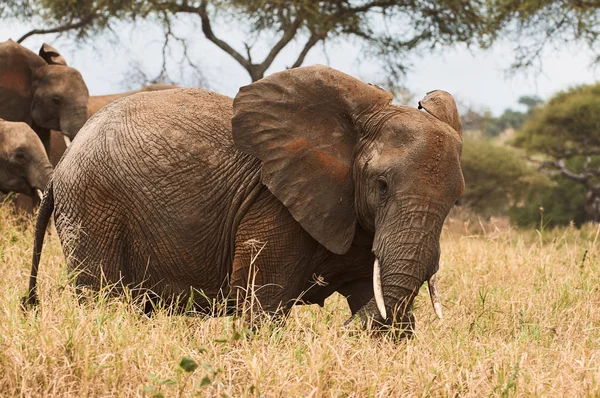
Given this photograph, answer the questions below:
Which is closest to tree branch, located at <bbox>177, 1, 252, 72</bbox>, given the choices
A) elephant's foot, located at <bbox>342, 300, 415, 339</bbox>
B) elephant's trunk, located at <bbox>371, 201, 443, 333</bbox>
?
elephant's foot, located at <bbox>342, 300, 415, 339</bbox>

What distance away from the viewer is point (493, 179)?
2291cm

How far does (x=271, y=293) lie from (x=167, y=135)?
36.7 inches

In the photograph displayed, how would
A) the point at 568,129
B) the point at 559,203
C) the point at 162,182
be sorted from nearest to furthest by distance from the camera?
the point at 162,182 → the point at 568,129 → the point at 559,203

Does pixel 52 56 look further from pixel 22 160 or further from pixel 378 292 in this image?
pixel 378 292

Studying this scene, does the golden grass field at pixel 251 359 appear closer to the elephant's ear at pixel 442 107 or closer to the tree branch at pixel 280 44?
the elephant's ear at pixel 442 107

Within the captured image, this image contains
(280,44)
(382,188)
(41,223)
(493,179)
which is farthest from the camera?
(493,179)

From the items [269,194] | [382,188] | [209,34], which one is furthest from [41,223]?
[209,34]

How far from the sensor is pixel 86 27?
18250 mm

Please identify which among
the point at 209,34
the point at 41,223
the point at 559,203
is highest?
the point at 209,34

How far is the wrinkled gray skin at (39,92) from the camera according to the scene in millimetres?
10273

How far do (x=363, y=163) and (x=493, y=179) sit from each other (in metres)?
19.0

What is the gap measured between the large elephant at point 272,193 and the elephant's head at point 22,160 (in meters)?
3.21

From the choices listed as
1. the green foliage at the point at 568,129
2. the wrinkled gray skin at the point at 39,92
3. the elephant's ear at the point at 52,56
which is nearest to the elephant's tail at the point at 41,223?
the wrinkled gray skin at the point at 39,92

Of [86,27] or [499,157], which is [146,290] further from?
[499,157]
